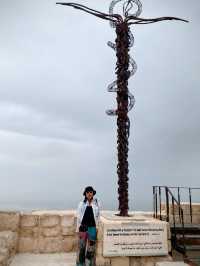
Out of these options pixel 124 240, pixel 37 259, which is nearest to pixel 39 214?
pixel 37 259

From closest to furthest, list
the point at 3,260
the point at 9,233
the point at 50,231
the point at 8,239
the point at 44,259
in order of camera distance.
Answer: the point at 3,260, the point at 8,239, the point at 44,259, the point at 9,233, the point at 50,231

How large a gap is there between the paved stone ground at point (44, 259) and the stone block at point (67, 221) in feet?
2.22

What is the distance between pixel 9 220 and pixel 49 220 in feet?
3.04

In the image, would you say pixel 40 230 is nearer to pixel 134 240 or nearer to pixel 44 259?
pixel 44 259

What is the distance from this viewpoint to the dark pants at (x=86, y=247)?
6.15m

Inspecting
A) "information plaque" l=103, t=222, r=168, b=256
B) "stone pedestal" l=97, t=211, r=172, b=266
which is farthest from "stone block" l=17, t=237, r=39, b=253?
"information plaque" l=103, t=222, r=168, b=256

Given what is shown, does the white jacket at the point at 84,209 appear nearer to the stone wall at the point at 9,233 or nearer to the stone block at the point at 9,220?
the stone wall at the point at 9,233

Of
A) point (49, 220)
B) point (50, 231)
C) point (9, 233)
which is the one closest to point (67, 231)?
point (50, 231)

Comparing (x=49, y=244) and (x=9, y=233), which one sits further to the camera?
(x=49, y=244)

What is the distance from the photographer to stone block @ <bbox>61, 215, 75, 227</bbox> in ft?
25.5

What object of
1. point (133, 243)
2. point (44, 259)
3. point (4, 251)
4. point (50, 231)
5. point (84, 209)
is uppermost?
point (84, 209)

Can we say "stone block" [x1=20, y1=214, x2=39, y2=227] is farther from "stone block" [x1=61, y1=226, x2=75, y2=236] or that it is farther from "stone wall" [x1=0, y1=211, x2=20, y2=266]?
"stone block" [x1=61, y1=226, x2=75, y2=236]

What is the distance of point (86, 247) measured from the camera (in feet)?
20.3

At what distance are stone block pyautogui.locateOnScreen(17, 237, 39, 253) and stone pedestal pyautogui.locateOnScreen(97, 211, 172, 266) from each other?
195 cm
